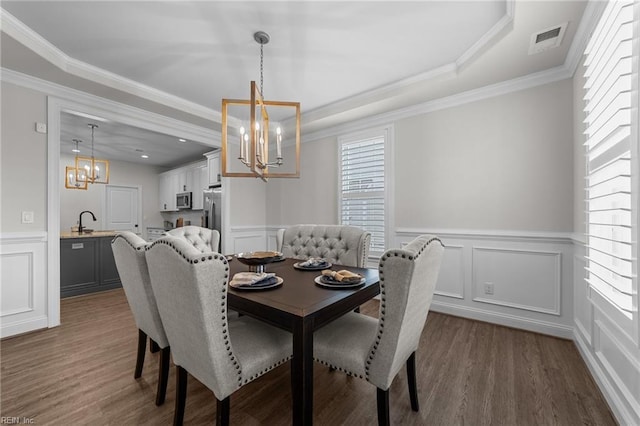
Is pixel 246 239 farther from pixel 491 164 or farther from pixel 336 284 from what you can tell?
pixel 491 164

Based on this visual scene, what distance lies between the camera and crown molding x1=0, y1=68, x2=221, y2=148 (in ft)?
8.33

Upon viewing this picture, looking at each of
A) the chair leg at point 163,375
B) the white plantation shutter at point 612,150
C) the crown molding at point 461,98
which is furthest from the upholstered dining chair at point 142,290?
the crown molding at point 461,98

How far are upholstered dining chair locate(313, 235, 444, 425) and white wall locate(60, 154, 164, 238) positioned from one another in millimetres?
7125

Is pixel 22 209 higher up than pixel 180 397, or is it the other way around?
pixel 22 209

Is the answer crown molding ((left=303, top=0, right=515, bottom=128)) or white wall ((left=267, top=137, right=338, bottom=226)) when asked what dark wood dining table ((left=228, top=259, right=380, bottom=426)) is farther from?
white wall ((left=267, top=137, right=338, bottom=226))

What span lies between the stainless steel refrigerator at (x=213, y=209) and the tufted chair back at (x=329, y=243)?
2291 mm

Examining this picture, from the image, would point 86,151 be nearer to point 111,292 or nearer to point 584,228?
point 111,292

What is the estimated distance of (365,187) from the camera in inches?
144

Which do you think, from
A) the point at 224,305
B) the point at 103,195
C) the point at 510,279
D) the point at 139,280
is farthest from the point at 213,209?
Result: the point at 510,279

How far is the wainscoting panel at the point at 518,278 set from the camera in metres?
2.41

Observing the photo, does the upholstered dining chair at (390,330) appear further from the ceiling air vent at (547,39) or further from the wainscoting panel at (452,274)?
the ceiling air vent at (547,39)

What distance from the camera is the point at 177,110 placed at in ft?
10.9

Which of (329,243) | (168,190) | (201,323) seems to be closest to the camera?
(201,323)

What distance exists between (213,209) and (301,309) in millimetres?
4072
